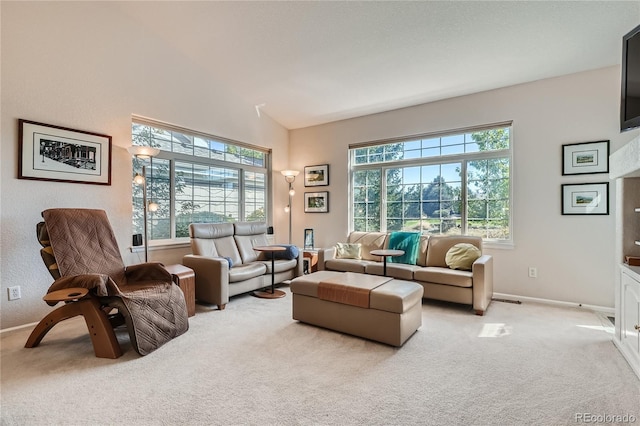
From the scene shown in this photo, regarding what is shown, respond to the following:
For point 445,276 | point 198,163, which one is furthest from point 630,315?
point 198,163

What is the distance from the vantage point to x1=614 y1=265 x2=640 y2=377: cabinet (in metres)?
2.12

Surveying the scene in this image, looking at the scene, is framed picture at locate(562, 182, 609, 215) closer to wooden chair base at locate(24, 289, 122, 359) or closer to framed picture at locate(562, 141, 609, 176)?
framed picture at locate(562, 141, 609, 176)

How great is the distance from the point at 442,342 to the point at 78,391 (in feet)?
8.62

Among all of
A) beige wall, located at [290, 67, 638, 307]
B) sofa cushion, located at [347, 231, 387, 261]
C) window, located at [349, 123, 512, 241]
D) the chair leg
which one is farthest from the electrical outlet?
beige wall, located at [290, 67, 638, 307]

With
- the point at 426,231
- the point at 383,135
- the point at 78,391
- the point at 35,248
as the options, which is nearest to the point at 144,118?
the point at 35,248

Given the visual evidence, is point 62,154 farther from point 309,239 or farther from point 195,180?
point 309,239

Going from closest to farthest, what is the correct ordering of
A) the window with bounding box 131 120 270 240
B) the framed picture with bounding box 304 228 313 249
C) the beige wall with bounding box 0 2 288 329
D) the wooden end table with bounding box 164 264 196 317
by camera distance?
the beige wall with bounding box 0 2 288 329 < the wooden end table with bounding box 164 264 196 317 < the window with bounding box 131 120 270 240 < the framed picture with bounding box 304 228 313 249

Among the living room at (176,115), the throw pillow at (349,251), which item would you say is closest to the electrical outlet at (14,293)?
the living room at (176,115)

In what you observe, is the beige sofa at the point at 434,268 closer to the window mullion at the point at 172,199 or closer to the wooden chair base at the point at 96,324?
the window mullion at the point at 172,199

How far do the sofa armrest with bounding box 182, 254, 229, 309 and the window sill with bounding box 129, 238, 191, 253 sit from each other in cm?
68

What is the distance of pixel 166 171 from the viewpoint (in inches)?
167

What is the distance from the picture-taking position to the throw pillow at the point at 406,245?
422 centimetres

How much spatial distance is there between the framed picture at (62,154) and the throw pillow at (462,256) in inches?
164

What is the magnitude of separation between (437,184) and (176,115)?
3.83 metres
